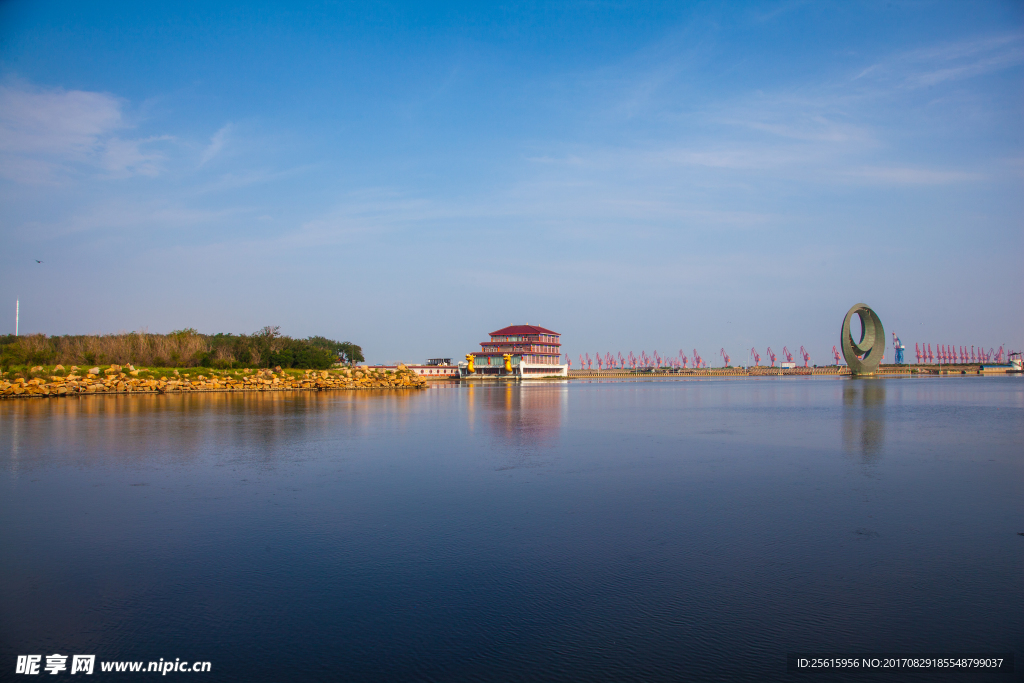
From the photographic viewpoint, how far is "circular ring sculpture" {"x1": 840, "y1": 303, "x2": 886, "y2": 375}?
258 feet

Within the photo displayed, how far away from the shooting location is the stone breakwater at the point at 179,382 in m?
31.2

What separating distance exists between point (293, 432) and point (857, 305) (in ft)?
252

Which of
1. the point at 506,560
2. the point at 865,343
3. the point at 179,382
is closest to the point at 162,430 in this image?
the point at 506,560

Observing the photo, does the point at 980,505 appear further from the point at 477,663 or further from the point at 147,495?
the point at 147,495

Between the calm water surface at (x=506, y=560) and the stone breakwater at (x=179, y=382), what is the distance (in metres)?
22.7

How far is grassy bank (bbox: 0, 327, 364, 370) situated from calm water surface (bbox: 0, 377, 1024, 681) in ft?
109

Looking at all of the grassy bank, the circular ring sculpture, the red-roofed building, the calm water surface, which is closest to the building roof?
the red-roofed building

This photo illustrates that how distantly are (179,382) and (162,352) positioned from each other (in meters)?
9.54

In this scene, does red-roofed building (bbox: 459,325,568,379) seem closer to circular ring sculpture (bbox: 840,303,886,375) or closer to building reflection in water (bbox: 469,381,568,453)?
circular ring sculpture (bbox: 840,303,886,375)

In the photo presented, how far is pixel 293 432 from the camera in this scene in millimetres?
16391

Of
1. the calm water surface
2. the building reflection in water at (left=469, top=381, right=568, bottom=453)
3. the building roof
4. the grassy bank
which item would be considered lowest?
the building reflection in water at (left=469, top=381, right=568, bottom=453)

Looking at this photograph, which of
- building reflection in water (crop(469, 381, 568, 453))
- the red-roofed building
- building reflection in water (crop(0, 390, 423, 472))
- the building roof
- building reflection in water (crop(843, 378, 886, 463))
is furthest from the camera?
the building roof

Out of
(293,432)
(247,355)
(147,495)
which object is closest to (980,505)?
(147,495)

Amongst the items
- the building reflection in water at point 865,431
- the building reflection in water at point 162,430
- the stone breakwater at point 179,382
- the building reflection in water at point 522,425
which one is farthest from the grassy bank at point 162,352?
the building reflection in water at point 865,431
